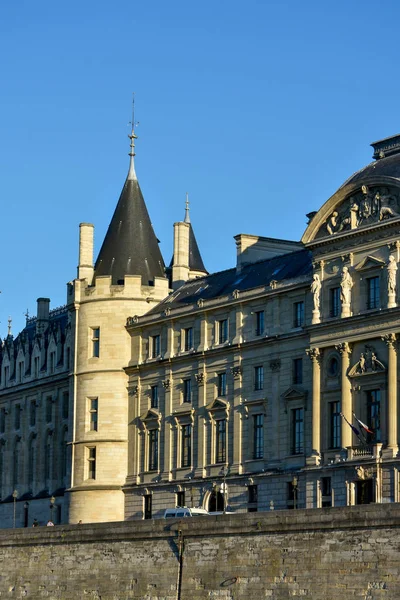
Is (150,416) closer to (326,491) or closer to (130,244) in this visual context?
(130,244)

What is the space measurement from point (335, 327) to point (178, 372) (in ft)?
52.1

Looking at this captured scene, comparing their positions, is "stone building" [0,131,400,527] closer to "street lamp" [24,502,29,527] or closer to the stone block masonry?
"street lamp" [24,502,29,527]

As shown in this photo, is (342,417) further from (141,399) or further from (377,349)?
(141,399)

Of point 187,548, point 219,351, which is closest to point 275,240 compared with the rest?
point 219,351

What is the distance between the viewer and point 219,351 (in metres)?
98.9

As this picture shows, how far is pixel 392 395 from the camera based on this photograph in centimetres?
8544

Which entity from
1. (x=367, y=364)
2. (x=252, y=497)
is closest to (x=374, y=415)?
(x=367, y=364)

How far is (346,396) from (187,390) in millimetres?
16057

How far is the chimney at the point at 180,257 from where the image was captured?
110125 mm

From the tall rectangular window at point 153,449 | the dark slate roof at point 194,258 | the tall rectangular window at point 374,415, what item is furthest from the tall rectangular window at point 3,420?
the tall rectangular window at point 374,415

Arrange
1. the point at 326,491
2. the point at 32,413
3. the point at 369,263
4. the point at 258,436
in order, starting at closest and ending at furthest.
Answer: the point at 369,263, the point at 326,491, the point at 258,436, the point at 32,413

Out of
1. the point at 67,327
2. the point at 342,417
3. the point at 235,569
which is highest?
the point at 67,327

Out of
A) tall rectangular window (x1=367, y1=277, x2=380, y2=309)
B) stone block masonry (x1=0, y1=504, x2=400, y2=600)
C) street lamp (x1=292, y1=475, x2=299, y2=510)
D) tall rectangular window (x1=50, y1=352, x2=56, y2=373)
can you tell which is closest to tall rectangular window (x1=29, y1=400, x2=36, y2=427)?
tall rectangular window (x1=50, y1=352, x2=56, y2=373)

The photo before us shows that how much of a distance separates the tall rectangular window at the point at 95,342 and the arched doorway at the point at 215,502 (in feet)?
46.3
